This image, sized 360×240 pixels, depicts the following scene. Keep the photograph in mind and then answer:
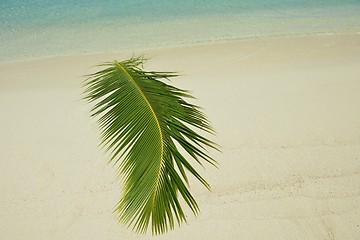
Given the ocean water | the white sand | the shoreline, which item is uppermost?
the ocean water

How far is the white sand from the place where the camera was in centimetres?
376

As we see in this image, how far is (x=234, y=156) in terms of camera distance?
4574 millimetres

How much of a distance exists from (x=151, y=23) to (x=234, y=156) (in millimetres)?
6775

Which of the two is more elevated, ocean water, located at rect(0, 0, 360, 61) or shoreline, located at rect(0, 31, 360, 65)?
ocean water, located at rect(0, 0, 360, 61)

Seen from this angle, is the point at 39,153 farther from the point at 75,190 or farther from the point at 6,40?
the point at 6,40

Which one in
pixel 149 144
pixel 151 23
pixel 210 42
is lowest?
pixel 149 144

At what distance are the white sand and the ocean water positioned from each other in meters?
2.03

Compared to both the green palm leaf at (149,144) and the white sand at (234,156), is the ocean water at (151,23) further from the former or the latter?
the green palm leaf at (149,144)

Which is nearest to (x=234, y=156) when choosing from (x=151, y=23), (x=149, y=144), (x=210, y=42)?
(x=149, y=144)

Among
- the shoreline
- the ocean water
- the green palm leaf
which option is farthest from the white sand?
the ocean water

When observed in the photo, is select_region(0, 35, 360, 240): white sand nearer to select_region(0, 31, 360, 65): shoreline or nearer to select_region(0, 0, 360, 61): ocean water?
select_region(0, 31, 360, 65): shoreline

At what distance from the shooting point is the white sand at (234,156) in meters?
3.76

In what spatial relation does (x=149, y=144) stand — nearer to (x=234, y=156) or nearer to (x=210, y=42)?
(x=234, y=156)

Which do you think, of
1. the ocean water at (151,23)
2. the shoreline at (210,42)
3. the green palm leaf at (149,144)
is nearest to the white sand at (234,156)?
the shoreline at (210,42)
